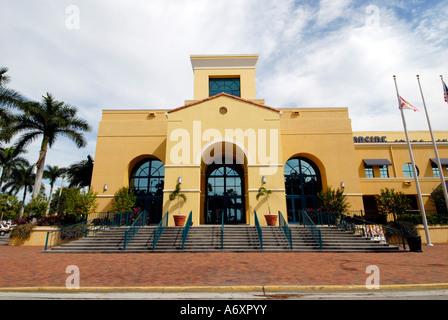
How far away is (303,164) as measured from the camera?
2044 centimetres

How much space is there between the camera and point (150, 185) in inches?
789

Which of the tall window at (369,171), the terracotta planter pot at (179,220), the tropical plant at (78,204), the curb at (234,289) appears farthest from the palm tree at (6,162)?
the tall window at (369,171)

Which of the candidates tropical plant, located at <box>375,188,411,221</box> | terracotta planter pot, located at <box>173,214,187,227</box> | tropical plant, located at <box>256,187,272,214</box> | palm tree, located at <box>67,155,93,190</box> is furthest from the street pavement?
palm tree, located at <box>67,155,93,190</box>

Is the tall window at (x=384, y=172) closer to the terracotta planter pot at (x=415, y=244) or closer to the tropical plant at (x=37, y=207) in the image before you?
the terracotta planter pot at (x=415, y=244)

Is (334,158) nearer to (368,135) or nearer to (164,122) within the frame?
(368,135)

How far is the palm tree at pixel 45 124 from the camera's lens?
1902 centimetres

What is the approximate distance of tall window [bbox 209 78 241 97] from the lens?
23922 millimetres

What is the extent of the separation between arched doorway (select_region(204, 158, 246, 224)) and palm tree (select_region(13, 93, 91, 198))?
12244 millimetres

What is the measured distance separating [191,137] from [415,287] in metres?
14.0

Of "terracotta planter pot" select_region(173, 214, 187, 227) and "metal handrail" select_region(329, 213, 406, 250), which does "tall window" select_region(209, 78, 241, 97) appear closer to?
"terracotta planter pot" select_region(173, 214, 187, 227)

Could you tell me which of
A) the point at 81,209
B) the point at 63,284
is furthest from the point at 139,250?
the point at 81,209

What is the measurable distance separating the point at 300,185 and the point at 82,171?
2154cm

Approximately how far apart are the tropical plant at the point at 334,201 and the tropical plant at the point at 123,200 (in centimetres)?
1414

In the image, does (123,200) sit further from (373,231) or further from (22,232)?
(373,231)
